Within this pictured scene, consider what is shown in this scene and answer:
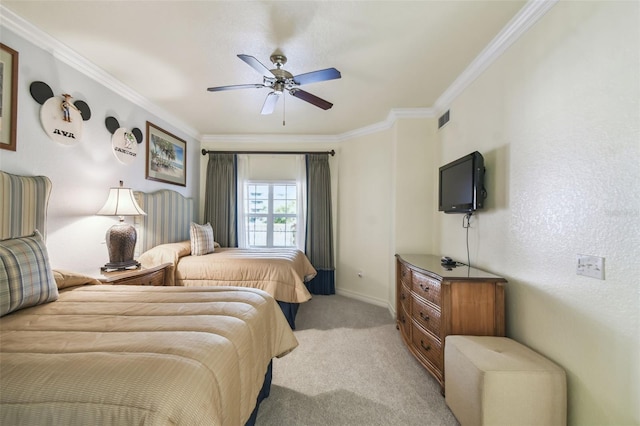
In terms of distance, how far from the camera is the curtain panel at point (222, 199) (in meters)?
4.31

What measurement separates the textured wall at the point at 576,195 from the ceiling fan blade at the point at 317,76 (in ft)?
4.34

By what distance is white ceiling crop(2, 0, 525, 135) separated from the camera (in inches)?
66.4

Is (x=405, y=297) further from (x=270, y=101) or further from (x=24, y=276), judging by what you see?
(x=24, y=276)

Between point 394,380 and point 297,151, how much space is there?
348 centimetres

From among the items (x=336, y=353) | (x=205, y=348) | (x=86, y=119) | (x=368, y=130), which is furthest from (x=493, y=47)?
(x=86, y=119)

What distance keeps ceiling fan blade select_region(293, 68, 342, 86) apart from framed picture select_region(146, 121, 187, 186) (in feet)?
7.66

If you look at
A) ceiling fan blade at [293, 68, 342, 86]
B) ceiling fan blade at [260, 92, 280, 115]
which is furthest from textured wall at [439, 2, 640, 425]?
ceiling fan blade at [260, 92, 280, 115]

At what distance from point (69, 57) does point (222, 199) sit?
2488 mm

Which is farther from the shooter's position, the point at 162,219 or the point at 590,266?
the point at 162,219

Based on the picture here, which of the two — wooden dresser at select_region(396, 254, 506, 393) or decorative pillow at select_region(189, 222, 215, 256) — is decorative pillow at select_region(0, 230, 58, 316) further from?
wooden dresser at select_region(396, 254, 506, 393)

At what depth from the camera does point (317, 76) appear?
6.50 ft

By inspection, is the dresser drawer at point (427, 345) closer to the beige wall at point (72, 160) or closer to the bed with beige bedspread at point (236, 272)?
the bed with beige bedspread at point (236, 272)

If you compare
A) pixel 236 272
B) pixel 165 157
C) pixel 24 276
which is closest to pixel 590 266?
pixel 236 272

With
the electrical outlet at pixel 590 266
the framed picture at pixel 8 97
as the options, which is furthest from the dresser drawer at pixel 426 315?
the framed picture at pixel 8 97
